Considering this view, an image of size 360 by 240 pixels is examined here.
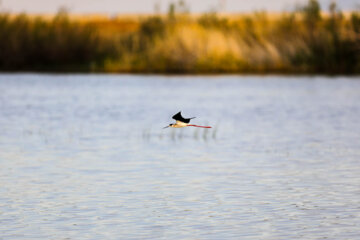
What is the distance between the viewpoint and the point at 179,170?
518 inches

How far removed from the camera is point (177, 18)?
4481 cm

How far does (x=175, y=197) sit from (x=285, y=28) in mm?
31646

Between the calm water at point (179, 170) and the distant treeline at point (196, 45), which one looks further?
the distant treeline at point (196, 45)

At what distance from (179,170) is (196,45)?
87.2 feet

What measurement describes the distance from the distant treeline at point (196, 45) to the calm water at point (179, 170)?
499 inches

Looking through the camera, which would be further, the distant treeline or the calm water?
the distant treeline

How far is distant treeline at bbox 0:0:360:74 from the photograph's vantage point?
132 ft

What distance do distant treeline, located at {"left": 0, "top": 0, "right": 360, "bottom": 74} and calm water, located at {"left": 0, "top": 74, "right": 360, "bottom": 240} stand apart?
1268cm

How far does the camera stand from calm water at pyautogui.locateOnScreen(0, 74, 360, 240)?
9.31m

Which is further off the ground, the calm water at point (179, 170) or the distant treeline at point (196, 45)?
the distant treeline at point (196, 45)

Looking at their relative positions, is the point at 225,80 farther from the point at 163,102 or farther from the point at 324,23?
the point at 163,102

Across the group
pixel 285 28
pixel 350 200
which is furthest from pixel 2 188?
pixel 285 28

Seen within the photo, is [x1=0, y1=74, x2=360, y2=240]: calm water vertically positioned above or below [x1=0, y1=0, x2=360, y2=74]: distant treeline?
below

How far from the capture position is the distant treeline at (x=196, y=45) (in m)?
40.2
